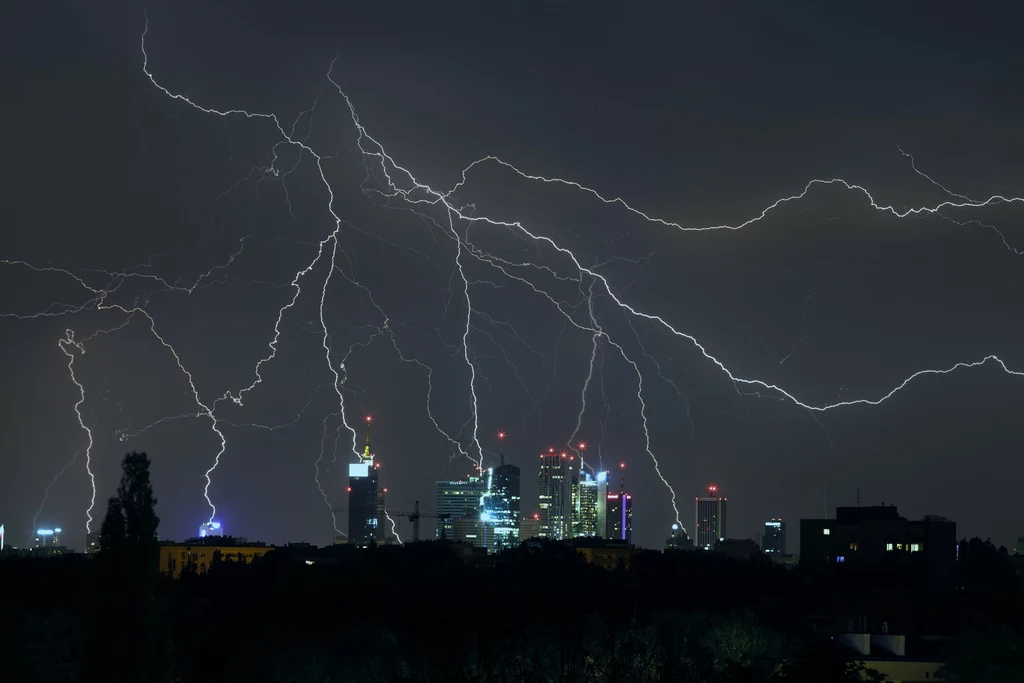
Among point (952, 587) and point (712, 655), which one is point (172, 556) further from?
point (712, 655)

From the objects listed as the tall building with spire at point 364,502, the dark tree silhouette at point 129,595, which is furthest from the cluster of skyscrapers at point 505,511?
the dark tree silhouette at point 129,595

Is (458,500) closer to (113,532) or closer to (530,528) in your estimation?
(530,528)

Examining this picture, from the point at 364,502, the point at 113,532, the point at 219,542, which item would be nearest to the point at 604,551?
the point at 219,542

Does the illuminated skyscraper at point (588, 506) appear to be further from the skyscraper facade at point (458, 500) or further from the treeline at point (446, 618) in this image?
the treeline at point (446, 618)

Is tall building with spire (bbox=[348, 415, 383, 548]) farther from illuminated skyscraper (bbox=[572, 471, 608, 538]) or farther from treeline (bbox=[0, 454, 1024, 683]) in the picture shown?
treeline (bbox=[0, 454, 1024, 683])

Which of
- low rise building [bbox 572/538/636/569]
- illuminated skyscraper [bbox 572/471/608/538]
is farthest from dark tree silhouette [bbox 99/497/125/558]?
illuminated skyscraper [bbox 572/471/608/538]

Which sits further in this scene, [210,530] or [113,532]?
[210,530]
